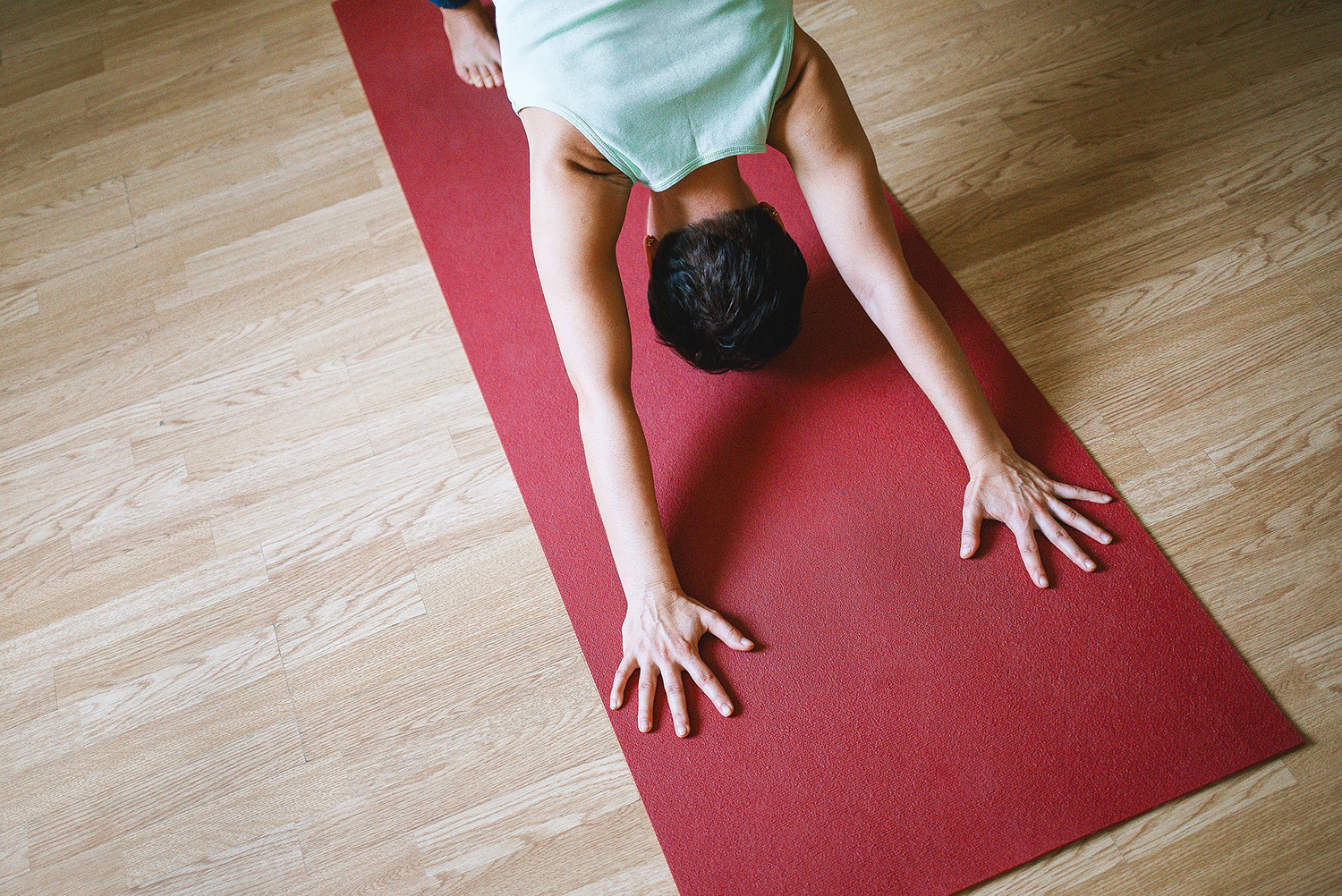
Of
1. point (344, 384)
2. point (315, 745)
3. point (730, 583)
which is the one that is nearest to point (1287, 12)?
point (730, 583)

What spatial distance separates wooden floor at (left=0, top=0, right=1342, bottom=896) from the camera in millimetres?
1271

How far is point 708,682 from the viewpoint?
1.29 m

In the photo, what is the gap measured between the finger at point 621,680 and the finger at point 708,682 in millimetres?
84

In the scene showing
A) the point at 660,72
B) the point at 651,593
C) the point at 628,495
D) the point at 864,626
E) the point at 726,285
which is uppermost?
the point at 660,72

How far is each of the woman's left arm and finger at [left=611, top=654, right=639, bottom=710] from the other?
549mm

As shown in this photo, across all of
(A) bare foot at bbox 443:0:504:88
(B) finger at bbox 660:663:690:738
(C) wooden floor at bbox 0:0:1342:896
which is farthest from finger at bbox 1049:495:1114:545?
(A) bare foot at bbox 443:0:504:88

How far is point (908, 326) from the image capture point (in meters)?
1.35

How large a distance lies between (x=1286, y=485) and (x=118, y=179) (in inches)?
99.0

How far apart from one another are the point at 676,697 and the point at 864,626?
0.31m

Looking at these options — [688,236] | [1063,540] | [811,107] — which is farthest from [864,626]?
[811,107]

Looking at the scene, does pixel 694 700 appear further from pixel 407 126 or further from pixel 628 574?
pixel 407 126

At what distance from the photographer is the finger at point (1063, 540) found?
1.33 meters

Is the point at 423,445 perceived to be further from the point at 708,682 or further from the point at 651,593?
the point at 708,682

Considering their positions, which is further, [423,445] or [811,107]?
[423,445]
